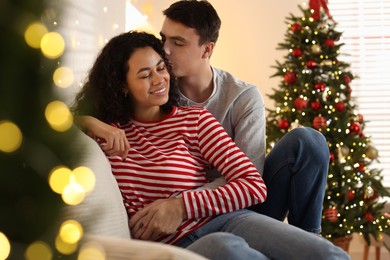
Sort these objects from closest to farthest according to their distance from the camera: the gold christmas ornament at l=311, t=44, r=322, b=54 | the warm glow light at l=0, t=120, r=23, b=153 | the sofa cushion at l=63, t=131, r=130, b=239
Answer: the warm glow light at l=0, t=120, r=23, b=153 < the sofa cushion at l=63, t=131, r=130, b=239 < the gold christmas ornament at l=311, t=44, r=322, b=54

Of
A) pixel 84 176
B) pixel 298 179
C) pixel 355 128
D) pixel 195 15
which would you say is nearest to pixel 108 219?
pixel 298 179

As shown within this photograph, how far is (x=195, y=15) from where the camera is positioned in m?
2.62

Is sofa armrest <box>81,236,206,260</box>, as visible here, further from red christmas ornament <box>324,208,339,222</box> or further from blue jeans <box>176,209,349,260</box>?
red christmas ornament <box>324,208,339,222</box>

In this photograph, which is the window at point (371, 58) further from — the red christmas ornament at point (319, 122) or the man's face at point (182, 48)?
the man's face at point (182, 48)

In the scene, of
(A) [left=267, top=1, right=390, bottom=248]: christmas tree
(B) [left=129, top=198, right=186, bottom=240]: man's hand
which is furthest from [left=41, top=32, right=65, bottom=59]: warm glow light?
(A) [left=267, top=1, right=390, bottom=248]: christmas tree

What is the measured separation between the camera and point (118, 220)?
1.80 meters

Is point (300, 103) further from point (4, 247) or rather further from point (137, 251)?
point (4, 247)

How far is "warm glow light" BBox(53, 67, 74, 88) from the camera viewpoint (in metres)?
0.42

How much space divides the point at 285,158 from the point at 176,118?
42cm

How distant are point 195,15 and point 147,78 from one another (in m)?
0.58

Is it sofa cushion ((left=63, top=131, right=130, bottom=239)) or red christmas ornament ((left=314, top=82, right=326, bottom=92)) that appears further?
red christmas ornament ((left=314, top=82, right=326, bottom=92))

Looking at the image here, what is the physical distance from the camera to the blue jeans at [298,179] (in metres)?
2.28

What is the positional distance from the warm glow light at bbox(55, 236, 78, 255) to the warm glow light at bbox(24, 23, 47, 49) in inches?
5.0

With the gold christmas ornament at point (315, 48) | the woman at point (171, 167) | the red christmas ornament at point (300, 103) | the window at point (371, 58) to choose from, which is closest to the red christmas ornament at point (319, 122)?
the red christmas ornament at point (300, 103)
